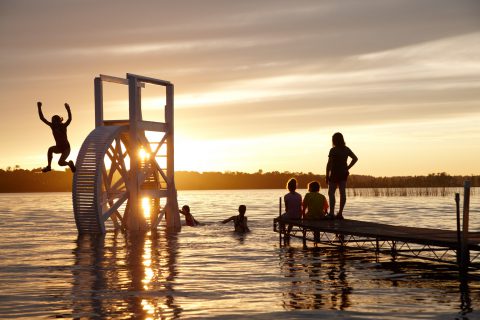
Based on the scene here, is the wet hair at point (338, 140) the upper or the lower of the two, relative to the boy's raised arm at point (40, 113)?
lower

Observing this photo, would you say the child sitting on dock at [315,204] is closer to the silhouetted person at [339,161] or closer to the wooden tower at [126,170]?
the silhouetted person at [339,161]

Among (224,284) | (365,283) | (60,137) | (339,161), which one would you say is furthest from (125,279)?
(339,161)

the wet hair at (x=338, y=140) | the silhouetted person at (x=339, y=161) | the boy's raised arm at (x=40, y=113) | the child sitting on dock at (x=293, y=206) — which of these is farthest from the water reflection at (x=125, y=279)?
the wet hair at (x=338, y=140)

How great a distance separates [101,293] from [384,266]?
8.54 m

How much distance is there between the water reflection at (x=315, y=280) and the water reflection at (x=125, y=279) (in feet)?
7.88

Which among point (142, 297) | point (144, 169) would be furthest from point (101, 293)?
point (144, 169)

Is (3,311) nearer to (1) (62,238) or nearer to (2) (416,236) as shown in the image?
(2) (416,236)

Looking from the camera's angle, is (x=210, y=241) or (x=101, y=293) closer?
(x=101, y=293)

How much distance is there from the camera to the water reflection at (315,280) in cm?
1413

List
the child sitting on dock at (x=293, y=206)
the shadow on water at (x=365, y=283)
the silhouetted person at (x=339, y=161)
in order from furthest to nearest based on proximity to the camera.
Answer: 1. the child sitting on dock at (x=293, y=206)
2. the silhouetted person at (x=339, y=161)
3. the shadow on water at (x=365, y=283)

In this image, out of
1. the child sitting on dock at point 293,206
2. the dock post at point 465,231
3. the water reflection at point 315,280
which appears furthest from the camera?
the child sitting on dock at point 293,206

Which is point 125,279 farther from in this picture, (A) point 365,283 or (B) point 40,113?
(A) point 365,283

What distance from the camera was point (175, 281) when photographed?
1728 centimetres

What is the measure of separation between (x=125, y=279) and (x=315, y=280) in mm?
4227
